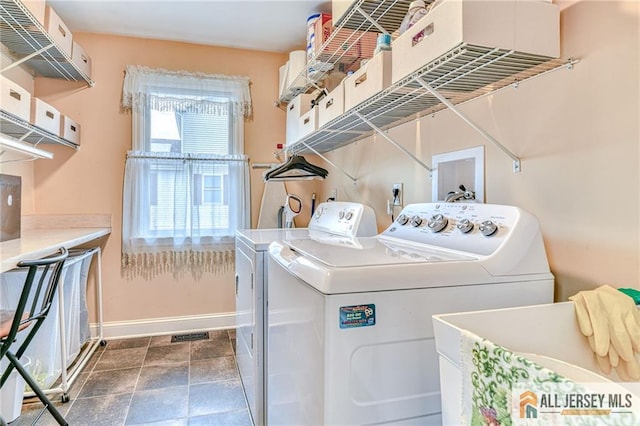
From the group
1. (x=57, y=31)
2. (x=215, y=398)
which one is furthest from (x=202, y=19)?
(x=215, y=398)

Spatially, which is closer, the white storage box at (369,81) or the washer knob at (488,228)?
the washer knob at (488,228)

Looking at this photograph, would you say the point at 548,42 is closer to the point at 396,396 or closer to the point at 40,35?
the point at 396,396

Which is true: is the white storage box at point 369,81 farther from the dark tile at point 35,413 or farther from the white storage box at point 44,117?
the dark tile at point 35,413

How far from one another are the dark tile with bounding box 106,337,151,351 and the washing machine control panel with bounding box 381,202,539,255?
2305 millimetres

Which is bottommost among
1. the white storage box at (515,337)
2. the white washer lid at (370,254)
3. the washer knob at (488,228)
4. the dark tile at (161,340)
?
the dark tile at (161,340)

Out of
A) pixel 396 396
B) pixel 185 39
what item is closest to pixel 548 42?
pixel 396 396

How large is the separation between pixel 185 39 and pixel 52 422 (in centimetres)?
276

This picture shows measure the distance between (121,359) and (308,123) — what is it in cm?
210

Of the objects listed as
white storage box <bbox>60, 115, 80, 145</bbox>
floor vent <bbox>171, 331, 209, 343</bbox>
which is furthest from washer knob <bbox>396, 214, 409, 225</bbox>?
white storage box <bbox>60, 115, 80, 145</bbox>

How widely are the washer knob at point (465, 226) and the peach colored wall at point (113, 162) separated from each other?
2.37 metres

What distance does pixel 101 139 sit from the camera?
2.91 m

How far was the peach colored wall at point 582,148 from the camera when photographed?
0.92 meters

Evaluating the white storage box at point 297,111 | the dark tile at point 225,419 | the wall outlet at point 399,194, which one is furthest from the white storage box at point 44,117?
the wall outlet at point 399,194

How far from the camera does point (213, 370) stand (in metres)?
2.38
